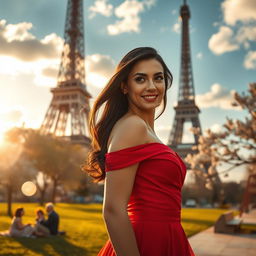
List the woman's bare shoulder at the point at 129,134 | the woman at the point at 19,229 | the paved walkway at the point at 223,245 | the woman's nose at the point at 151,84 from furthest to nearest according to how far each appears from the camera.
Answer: the woman at the point at 19,229 < the paved walkway at the point at 223,245 < the woman's nose at the point at 151,84 < the woman's bare shoulder at the point at 129,134

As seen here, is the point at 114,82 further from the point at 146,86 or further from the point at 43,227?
the point at 43,227

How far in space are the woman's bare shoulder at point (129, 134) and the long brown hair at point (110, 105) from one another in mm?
293

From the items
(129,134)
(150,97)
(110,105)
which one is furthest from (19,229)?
(129,134)

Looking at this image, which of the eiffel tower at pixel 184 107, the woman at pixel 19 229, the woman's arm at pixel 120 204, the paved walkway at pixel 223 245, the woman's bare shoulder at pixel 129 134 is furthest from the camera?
the eiffel tower at pixel 184 107

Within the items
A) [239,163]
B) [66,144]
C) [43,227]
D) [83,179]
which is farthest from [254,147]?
[83,179]

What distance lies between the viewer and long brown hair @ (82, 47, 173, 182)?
2.01 m

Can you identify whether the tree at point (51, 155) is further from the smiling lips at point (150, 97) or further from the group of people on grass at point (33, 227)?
the smiling lips at point (150, 97)

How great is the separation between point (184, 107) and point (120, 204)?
70006 mm

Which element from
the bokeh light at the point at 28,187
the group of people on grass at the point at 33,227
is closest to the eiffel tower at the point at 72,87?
the bokeh light at the point at 28,187

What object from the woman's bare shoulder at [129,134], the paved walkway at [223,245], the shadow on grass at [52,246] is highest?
the woman's bare shoulder at [129,134]

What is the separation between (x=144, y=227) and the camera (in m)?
1.80

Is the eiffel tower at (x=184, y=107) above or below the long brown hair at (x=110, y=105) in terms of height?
above

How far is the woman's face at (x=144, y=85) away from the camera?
1998mm

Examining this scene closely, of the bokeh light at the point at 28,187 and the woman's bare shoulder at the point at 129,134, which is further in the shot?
the bokeh light at the point at 28,187
